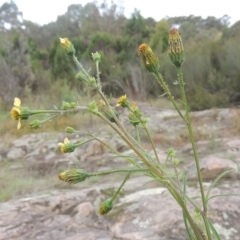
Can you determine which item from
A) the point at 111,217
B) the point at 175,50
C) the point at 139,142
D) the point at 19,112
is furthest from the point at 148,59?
the point at 111,217

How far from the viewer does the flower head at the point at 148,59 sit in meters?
0.66

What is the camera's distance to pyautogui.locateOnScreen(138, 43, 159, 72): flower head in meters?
0.66

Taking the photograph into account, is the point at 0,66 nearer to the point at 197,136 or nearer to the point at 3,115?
the point at 3,115

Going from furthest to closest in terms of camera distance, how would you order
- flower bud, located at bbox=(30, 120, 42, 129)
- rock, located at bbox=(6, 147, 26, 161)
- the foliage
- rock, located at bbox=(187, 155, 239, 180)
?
the foliage < rock, located at bbox=(6, 147, 26, 161) < rock, located at bbox=(187, 155, 239, 180) < flower bud, located at bbox=(30, 120, 42, 129)

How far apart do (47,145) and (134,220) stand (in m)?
2.78

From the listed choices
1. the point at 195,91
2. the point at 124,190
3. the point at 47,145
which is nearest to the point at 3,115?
the point at 47,145

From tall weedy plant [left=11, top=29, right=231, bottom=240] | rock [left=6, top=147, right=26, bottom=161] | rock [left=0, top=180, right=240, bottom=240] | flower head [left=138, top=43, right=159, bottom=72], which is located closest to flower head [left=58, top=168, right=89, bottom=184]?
tall weedy plant [left=11, top=29, right=231, bottom=240]

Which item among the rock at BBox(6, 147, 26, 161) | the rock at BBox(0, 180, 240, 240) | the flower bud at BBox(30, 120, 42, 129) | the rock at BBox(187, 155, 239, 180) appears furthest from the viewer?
the rock at BBox(6, 147, 26, 161)

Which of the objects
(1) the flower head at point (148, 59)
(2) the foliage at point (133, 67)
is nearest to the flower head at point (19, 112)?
(1) the flower head at point (148, 59)

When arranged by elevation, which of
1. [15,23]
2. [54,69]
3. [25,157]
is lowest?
[25,157]

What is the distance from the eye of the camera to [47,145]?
4.47 meters

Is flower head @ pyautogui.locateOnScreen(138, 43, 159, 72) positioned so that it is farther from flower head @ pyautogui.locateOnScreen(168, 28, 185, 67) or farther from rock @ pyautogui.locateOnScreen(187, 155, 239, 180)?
rock @ pyautogui.locateOnScreen(187, 155, 239, 180)

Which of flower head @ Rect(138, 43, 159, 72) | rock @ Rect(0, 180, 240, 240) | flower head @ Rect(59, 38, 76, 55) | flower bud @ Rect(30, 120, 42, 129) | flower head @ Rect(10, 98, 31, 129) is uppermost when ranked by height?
flower head @ Rect(59, 38, 76, 55)

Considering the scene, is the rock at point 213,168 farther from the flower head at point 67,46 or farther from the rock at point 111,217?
the flower head at point 67,46
